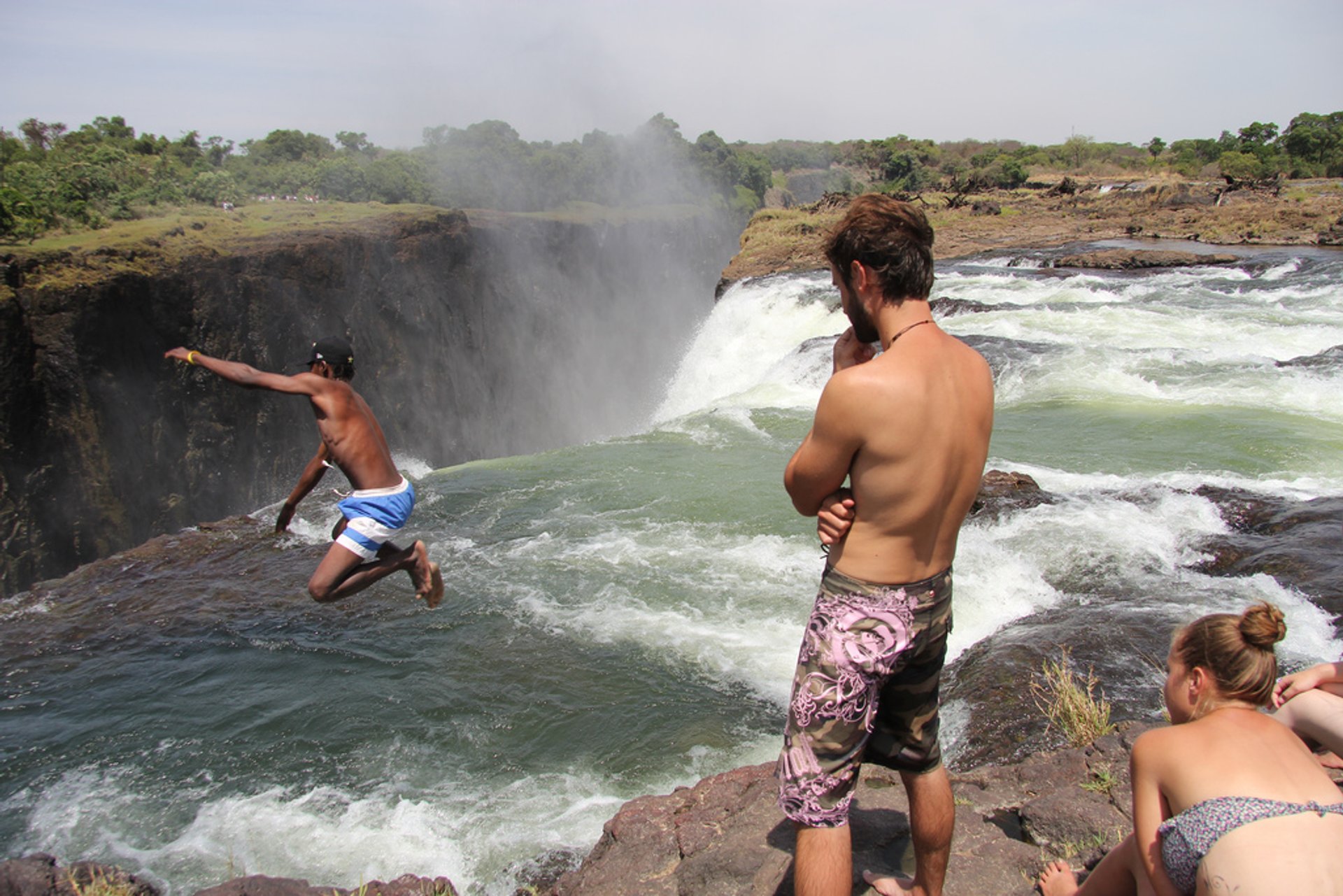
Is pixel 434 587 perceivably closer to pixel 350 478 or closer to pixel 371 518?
pixel 371 518

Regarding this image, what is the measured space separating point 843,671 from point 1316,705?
5.39ft

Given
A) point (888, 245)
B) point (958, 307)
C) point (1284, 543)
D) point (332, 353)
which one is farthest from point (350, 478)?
point (958, 307)

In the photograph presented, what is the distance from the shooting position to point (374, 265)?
2347 cm

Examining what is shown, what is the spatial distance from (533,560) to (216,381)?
44.7 ft

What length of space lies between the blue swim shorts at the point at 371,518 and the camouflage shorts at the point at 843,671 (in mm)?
2674

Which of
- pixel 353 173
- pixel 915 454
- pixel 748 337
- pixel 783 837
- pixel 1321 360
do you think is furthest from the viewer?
pixel 353 173

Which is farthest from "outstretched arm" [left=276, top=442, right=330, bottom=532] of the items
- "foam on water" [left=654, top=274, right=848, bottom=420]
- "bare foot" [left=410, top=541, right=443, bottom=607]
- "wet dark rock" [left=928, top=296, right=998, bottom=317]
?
"foam on water" [left=654, top=274, right=848, bottom=420]

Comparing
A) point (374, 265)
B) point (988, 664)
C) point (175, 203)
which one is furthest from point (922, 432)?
point (175, 203)

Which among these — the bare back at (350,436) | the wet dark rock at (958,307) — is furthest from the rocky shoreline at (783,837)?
the wet dark rock at (958,307)

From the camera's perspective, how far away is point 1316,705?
2.62 metres

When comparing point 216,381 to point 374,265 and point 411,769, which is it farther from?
point 411,769

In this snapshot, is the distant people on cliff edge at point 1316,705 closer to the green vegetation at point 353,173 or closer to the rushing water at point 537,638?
the rushing water at point 537,638

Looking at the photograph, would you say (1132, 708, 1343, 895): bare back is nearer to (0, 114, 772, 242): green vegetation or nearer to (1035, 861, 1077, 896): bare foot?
(1035, 861, 1077, 896): bare foot

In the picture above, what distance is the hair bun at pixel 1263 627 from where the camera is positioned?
6.51 feet
